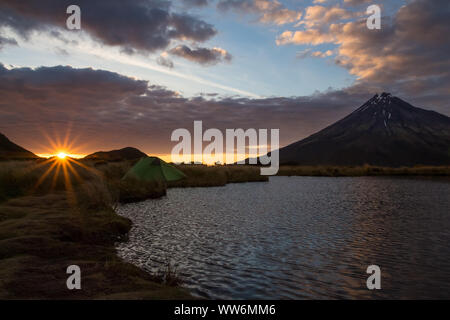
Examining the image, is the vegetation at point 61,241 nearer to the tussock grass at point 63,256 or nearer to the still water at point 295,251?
the tussock grass at point 63,256

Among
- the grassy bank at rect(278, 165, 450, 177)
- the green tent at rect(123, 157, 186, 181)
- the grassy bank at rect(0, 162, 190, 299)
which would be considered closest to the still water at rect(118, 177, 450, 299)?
the grassy bank at rect(0, 162, 190, 299)

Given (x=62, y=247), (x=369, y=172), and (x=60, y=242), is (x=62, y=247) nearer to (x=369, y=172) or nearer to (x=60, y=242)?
(x=60, y=242)

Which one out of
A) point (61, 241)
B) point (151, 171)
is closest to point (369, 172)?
→ point (151, 171)

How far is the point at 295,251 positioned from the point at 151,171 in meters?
25.5

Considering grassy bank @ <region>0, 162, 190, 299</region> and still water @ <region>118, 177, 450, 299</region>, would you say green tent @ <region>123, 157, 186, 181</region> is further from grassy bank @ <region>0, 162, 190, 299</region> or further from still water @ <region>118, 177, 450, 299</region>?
grassy bank @ <region>0, 162, 190, 299</region>

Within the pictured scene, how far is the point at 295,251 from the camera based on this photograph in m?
11.7

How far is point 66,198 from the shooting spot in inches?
699

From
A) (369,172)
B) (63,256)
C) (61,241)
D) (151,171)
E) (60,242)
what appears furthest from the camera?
(369,172)

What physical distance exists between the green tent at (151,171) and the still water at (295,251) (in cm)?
1212

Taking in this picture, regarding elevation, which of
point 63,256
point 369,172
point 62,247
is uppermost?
point 369,172

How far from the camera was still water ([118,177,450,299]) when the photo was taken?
828 centimetres

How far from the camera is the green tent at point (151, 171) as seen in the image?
33188 millimetres
